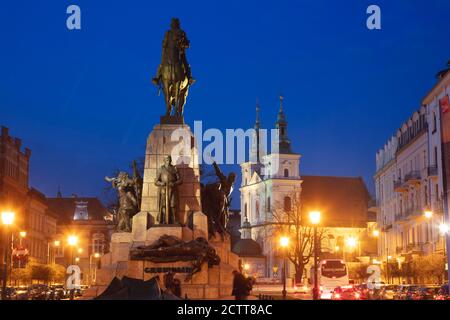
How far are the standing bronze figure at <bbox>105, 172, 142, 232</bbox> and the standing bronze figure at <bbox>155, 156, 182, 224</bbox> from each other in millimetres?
1557

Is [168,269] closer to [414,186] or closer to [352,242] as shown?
[414,186]

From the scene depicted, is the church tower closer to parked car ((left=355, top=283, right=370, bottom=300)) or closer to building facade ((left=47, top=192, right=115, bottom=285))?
building facade ((left=47, top=192, right=115, bottom=285))

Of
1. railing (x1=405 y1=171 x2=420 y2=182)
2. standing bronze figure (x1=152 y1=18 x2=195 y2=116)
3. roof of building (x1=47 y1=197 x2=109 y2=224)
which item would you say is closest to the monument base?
standing bronze figure (x1=152 y1=18 x2=195 y2=116)

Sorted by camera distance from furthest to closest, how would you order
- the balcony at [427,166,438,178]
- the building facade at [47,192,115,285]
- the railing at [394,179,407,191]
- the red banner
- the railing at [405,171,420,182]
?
the building facade at [47,192,115,285], the railing at [394,179,407,191], the railing at [405,171,420,182], the balcony at [427,166,438,178], the red banner

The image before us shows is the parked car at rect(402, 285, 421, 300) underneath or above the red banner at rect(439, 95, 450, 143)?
underneath

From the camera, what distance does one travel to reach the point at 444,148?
55.5 metres

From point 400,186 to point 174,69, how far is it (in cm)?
5092

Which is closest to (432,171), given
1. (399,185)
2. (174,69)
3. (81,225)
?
(399,185)

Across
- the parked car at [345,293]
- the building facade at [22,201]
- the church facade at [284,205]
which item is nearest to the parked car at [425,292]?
the parked car at [345,293]

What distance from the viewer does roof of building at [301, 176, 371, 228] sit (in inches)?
6405

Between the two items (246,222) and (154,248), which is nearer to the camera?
(154,248)
